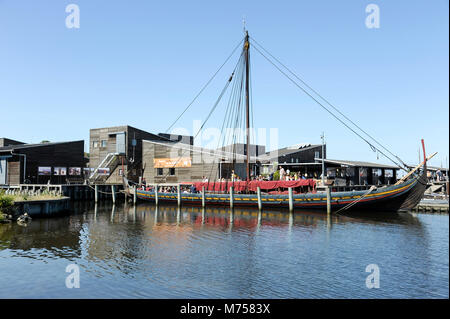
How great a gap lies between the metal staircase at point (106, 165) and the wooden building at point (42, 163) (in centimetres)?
244

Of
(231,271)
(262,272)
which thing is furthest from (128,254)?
(262,272)

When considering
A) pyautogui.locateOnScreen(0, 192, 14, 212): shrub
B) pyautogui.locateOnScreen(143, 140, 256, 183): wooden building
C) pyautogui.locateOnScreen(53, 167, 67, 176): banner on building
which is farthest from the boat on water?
pyautogui.locateOnScreen(0, 192, 14, 212): shrub

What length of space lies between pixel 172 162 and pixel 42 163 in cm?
1971

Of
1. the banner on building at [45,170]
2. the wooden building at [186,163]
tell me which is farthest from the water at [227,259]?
the banner on building at [45,170]

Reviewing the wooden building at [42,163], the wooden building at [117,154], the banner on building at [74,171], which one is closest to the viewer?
the wooden building at [42,163]

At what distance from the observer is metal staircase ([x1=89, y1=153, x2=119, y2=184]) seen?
54328mm

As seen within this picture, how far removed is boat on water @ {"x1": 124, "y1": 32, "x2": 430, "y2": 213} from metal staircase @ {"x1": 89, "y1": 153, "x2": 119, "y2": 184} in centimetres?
1326

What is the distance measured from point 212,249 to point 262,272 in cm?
451

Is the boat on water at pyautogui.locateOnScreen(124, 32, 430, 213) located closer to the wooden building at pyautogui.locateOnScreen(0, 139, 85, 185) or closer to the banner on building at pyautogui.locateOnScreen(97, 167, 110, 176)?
the banner on building at pyautogui.locateOnScreen(97, 167, 110, 176)

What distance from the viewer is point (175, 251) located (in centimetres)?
1691

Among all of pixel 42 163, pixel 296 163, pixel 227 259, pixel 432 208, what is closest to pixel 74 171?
pixel 42 163

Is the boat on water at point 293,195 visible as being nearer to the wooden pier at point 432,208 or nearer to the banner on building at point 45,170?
the wooden pier at point 432,208

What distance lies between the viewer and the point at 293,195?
3394 centimetres

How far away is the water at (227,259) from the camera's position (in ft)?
37.7
